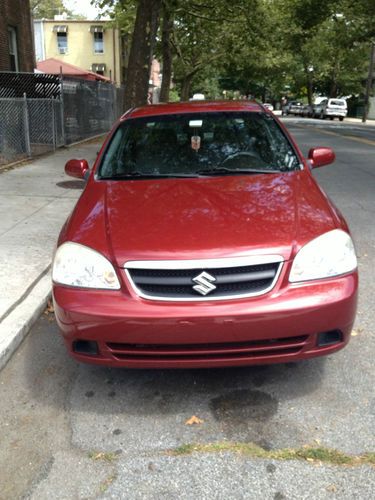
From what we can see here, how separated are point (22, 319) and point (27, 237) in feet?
7.33

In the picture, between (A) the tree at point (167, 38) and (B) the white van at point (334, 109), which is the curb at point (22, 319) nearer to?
(A) the tree at point (167, 38)

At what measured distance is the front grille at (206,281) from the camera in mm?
2818

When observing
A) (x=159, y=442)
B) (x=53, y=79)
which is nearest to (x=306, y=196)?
(x=159, y=442)

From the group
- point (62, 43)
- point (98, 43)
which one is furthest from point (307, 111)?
point (62, 43)

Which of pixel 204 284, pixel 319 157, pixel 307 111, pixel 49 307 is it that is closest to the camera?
pixel 204 284

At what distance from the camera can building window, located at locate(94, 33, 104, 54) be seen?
4584cm

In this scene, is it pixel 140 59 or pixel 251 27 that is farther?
pixel 251 27

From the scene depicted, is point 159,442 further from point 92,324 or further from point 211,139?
point 211,139

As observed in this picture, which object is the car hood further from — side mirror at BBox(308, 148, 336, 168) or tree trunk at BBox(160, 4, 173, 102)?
tree trunk at BBox(160, 4, 173, 102)

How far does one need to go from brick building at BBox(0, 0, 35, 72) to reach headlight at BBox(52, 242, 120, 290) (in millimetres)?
14311

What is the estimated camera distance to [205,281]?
9.25 feet

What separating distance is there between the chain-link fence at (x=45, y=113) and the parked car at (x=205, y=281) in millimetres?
8879

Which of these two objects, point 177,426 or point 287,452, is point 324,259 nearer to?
point 287,452

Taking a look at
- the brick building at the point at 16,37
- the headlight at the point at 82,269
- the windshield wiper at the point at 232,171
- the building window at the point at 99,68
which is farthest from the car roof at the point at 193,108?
the building window at the point at 99,68
